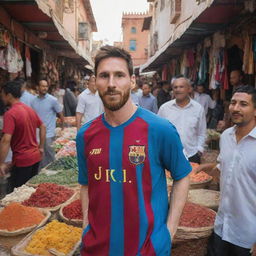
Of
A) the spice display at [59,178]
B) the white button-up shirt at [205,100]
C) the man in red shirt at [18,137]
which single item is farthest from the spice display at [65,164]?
the white button-up shirt at [205,100]

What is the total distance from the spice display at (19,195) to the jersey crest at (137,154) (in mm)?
2946

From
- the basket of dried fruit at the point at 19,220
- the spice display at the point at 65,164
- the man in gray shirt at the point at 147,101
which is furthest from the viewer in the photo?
the man in gray shirt at the point at 147,101

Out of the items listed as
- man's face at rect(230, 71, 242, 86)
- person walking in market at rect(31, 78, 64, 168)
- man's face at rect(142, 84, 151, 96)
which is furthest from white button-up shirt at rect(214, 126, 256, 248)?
man's face at rect(142, 84, 151, 96)

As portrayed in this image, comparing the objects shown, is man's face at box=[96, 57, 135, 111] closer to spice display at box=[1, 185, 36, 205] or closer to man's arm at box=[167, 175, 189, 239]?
man's arm at box=[167, 175, 189, 239]

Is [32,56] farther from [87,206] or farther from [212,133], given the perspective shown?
[87,206]

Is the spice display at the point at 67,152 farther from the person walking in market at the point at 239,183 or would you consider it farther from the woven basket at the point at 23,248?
the person walking in market at the point at 239,183

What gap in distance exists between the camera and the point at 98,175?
1.84 meters

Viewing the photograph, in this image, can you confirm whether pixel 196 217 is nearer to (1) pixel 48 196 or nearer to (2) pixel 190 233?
(2) pixel 190 233

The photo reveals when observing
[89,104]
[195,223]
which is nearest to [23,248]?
[195,223]

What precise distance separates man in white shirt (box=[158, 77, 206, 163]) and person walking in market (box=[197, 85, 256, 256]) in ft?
6.75

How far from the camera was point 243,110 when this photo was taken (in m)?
2.97

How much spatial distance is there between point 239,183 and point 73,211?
1854 millimetres

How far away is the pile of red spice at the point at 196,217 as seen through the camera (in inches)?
139

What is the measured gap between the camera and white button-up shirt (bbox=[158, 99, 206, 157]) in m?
5.18
